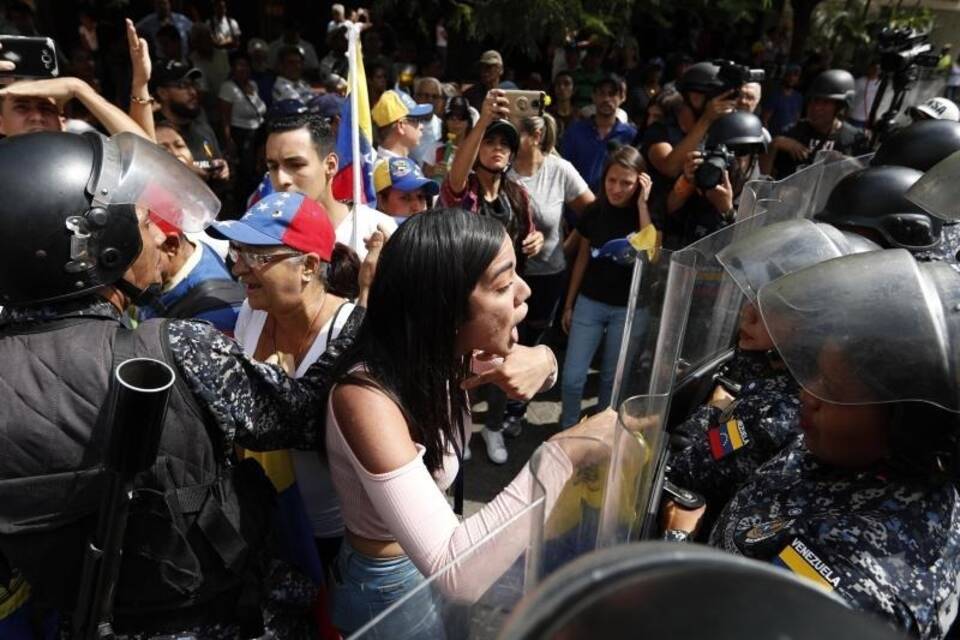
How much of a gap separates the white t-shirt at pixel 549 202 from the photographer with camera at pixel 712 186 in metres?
0.66

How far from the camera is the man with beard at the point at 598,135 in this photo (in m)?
5.57

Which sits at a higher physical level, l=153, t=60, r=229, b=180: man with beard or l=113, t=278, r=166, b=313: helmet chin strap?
l=113, t=278, r=166, b=313: helmet chin strap

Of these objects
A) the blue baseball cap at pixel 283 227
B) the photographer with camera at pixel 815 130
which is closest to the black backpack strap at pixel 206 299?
the blue baseball cap at pixel 283 227

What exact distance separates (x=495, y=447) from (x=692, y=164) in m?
2.02

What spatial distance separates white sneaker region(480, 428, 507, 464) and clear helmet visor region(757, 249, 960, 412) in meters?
2.84

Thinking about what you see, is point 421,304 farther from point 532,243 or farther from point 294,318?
point 532,243

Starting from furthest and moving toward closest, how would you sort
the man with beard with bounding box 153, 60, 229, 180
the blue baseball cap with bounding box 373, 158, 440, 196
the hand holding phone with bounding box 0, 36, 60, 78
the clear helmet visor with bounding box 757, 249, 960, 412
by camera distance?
1. the man with beard with bounding box 153, 60, 229, 180
2. the blue baseball cap with bounding box 373, 158, 440, 196
3. the hand holding phone with bounding box 0, 36, 60, 78
4. the clear helmet visor with bounding box 757, 249, 960, 412

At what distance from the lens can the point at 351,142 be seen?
345cm

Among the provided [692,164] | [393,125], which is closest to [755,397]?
[692,164]

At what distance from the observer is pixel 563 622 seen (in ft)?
1.53

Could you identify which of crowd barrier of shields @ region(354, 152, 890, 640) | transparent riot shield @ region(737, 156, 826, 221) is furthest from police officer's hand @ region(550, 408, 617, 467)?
transparent riot shield @ region(737, 156, 826, 221)

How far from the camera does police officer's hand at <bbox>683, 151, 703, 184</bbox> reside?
3545mm

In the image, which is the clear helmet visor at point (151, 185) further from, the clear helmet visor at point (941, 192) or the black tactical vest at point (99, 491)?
the clear helmet visor at point (941, 192)

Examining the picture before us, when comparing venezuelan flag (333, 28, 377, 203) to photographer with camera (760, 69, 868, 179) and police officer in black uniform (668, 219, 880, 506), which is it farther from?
photographer with camera (760, 69, 868, 179)
